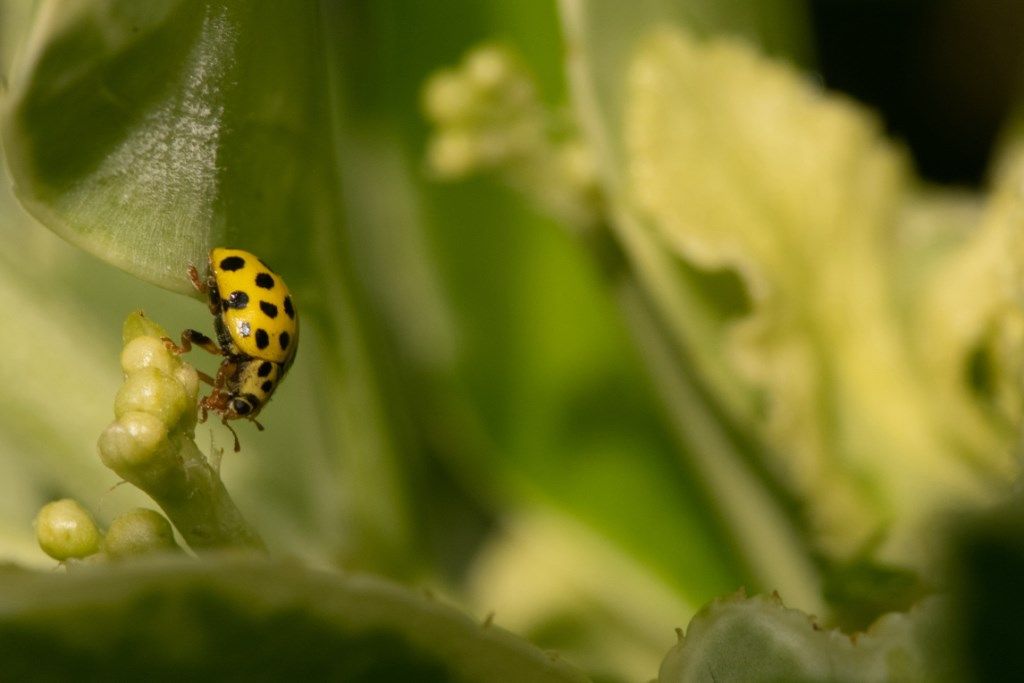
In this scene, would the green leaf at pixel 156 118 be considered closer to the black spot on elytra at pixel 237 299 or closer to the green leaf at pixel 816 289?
the black spot on elytra at pixel 237 299

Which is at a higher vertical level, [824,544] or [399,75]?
[399,75]

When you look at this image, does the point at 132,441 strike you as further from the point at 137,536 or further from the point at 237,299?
the point at 237,299

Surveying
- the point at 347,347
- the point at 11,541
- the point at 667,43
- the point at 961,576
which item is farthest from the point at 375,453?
the point at 961,576

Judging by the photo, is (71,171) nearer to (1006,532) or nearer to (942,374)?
(1006,532)

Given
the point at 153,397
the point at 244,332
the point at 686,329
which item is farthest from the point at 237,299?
the point at 686,329

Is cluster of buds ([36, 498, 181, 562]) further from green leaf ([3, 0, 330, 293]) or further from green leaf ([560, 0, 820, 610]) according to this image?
green leaf ([560, 0, 820, 610])

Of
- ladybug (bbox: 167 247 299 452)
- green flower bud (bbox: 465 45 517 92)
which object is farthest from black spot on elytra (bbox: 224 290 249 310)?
green flower bud (bbox: 465 45 517 92)

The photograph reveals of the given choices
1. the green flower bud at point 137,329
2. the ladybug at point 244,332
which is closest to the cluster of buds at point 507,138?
the ladybug at point 244,332
